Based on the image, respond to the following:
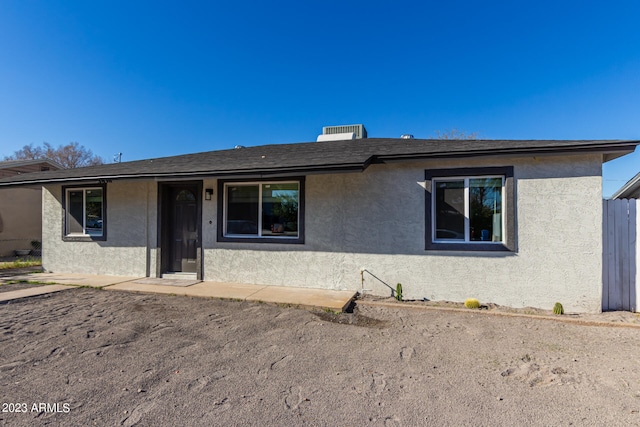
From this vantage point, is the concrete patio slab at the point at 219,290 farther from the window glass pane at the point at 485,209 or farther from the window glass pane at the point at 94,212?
the window glass pane at the point at 485,209

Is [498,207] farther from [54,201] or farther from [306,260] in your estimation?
[54,201]

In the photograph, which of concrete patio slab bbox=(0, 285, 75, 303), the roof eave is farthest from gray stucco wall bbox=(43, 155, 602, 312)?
concrete patio slab bbox=(0, 285, 75, 303)

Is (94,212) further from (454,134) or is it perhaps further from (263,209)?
(454,134)

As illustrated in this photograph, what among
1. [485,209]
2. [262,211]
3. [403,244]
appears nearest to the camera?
[485,209]

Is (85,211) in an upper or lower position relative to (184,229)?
upper

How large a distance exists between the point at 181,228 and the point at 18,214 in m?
11.9

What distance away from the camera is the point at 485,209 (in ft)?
19.2

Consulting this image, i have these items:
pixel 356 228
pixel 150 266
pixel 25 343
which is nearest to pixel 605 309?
pixel 356 228

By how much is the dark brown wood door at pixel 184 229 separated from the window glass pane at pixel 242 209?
3.32 feet

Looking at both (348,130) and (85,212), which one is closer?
(85,212)

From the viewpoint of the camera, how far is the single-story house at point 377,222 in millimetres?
5375

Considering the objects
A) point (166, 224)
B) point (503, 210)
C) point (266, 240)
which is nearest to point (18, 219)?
point (166, 224)

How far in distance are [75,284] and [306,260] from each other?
546 centimetres

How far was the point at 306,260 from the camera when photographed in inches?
267
